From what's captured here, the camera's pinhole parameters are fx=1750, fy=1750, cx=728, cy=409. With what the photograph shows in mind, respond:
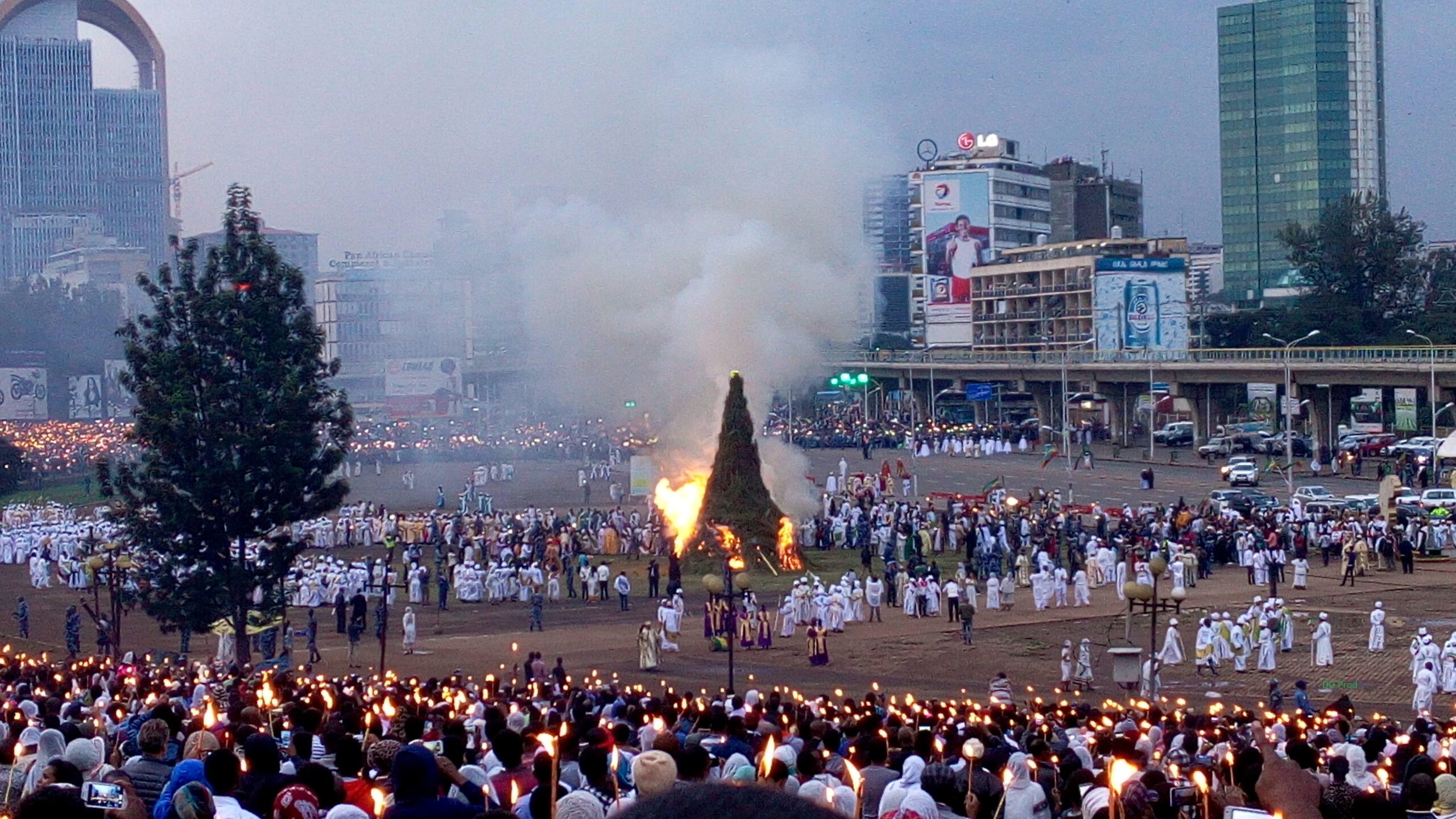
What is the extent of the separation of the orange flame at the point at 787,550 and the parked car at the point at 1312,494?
52.3ft

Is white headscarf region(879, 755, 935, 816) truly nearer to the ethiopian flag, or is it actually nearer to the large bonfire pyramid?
the large bonfire pyramid

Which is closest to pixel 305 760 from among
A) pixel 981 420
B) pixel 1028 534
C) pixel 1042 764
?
pixel 1042 764

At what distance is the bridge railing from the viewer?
7075cm

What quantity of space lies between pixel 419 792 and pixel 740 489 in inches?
1468

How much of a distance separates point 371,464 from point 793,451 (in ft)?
119

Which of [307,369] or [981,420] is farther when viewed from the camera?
[981,420]

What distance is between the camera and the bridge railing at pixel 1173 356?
70.8 meters

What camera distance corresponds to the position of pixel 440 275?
352ft

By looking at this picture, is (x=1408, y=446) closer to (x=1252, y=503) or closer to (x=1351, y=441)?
(x=1351, y=441)

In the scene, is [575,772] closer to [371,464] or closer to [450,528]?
[450,528]

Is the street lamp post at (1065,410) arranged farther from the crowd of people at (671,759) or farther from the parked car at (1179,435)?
the crowd of people at (671,759)

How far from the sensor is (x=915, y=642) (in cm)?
3253

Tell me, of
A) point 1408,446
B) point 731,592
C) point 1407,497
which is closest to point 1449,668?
point 731,592

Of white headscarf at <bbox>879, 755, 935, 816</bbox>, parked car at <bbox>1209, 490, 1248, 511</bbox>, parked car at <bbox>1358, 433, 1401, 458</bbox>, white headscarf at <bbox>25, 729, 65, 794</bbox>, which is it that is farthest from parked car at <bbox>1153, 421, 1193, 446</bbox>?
white headscarf at <bbox>25, 729, 65, 794</bbox>
